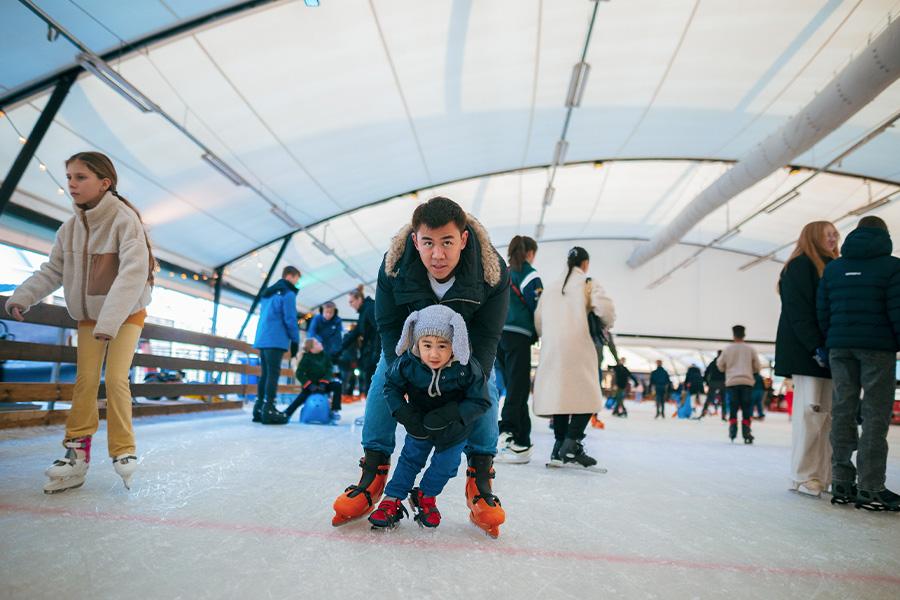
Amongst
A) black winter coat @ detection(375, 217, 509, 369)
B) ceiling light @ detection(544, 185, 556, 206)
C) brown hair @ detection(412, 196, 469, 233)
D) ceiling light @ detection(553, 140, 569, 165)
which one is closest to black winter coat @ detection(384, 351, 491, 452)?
black winter coat @ detection(375, 217, 509, 369)

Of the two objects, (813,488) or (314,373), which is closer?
(813,488)

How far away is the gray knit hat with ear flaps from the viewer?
135cm

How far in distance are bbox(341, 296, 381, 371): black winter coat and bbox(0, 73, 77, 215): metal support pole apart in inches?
186

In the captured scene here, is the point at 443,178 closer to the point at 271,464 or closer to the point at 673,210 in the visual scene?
the point at 673,210

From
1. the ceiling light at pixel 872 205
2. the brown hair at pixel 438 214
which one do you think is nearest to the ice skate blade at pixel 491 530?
the brown hair at pixel 438 214

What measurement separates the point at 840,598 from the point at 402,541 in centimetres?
96

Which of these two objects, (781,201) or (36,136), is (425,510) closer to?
(36,136)

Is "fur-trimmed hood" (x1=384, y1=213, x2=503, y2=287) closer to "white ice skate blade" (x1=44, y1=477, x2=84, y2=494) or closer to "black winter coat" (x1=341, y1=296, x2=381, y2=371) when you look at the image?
"white ice skate blade" (x1=44, y1=477, x2=84, y2=494)

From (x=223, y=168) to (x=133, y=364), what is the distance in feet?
18.2

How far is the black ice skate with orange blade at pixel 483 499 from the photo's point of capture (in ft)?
4.62

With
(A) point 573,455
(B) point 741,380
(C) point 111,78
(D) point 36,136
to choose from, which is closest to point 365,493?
(A) point 573,455

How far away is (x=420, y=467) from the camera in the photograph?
1493mm

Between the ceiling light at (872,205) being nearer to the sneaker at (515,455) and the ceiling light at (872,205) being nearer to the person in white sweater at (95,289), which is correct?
the sneaker at (515,455)

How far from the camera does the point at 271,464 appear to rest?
2.38 metres
